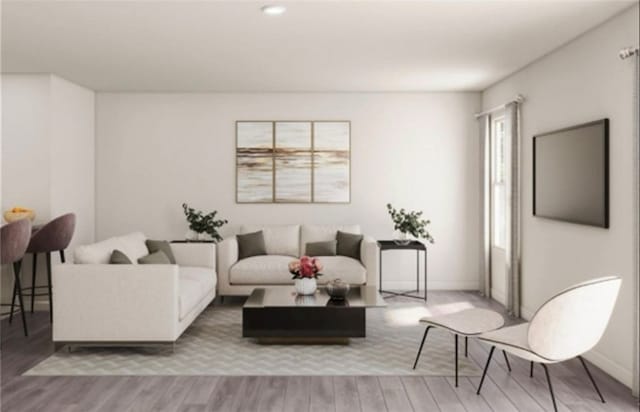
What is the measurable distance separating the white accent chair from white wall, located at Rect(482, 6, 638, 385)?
2.42 feet

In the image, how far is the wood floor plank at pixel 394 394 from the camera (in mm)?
3643

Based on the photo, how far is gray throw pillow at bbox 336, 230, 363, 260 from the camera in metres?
7.00

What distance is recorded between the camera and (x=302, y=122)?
771cm

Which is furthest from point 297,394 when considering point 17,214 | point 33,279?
point 17,214

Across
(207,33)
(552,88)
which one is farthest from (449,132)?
(207,33)

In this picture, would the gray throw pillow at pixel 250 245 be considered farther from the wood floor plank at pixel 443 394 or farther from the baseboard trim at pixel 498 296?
the wood floor plank at pixel 443 394

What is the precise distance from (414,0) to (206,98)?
434 cm

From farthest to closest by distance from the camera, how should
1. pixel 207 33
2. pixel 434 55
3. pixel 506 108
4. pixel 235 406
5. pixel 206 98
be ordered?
pixel 206 98 < pixel 506 108 < pixel 434 55 < pixel 207 33 < pixel 235 406

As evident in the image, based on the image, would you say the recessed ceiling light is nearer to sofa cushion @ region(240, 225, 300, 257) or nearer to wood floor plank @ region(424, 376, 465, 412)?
wood floor plank @ region(424, 376, 465, 412)

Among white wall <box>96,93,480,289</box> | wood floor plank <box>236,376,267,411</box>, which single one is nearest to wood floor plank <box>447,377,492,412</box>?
wood floor plank <box>236,376,267,411</box>

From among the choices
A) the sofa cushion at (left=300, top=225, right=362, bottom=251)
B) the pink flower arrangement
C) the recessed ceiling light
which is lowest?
the pink flower arrangement

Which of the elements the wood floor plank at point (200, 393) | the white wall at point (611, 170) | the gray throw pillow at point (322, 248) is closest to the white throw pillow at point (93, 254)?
the wood floor plank at point (200, 393)

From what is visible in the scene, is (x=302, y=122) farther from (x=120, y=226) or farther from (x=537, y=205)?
(x=537, y=205)

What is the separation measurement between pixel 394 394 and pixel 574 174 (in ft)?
7.64
